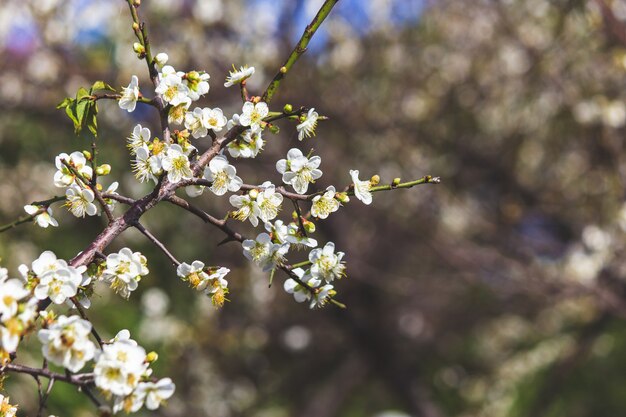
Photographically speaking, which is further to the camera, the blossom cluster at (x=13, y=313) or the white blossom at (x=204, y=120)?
the white blossom at (x=204, y=120)

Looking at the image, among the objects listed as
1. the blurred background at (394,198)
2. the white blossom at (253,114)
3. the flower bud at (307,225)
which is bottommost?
the flower bud at (307,225)

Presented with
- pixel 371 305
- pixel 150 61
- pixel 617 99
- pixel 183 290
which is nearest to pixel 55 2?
pixel 183 290

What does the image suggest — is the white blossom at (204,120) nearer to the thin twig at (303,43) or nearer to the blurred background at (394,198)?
the thin twig at (303,43)

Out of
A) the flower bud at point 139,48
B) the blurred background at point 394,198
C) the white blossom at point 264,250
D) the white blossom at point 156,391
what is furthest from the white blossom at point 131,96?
the blurred background at point 394,198

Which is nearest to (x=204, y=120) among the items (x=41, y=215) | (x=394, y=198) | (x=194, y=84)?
(x=194, y=84)

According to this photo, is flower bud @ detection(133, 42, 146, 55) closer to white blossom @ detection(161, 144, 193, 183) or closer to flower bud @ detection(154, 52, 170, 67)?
flower bud @ detection(154, 52, 170, 67)

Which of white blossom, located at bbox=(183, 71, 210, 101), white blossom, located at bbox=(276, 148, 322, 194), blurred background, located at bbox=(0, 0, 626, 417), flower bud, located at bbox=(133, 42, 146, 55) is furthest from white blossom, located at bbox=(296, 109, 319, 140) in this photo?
blurred background, located at bbox=(0, 0, 626, 417)

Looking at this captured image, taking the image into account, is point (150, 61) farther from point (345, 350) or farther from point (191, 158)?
point (345, 350)
